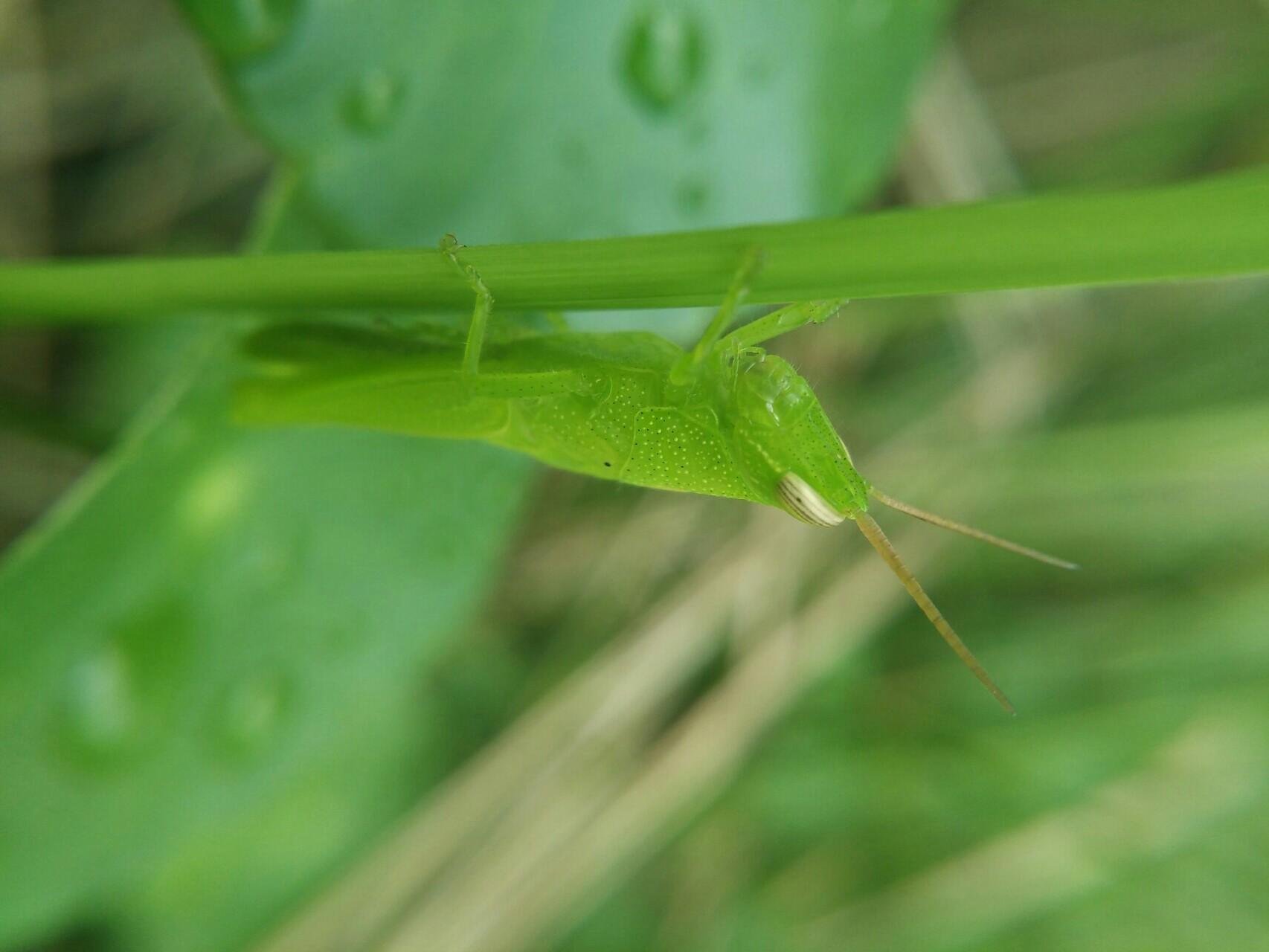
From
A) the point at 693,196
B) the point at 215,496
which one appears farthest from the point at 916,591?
the point at 215,496

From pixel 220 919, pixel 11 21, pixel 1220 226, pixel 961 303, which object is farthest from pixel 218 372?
pixel 961 303

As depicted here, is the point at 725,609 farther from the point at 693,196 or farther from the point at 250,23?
the point at 250,23

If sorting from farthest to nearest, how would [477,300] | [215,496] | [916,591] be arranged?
[215,496]
[916,591]
[477,300]

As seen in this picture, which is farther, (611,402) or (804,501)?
(611,402)

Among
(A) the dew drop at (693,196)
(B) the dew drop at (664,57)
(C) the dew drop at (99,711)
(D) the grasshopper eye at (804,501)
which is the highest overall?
(B) the dew drop at (664,57)

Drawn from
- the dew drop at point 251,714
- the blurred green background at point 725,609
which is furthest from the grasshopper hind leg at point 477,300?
the dew drop at point 251,714

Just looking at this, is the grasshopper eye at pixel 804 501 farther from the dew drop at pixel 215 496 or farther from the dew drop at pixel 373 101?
the dew drop at pixel 215 496

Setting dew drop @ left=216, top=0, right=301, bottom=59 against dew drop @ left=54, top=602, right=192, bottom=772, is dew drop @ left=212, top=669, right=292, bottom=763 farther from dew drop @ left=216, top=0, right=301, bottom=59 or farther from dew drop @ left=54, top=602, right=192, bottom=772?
dew drop @ left=216, top=0, right=301, bottom=59
